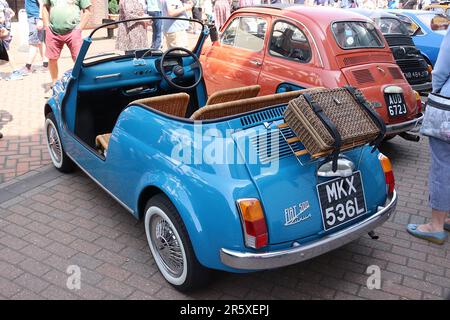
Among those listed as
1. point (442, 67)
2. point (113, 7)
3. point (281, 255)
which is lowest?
point (281, 255)

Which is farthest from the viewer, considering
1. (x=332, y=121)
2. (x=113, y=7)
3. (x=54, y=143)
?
(x=113, y=7)

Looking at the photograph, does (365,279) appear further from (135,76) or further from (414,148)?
(414,148)

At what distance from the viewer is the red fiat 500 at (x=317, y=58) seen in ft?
15.0

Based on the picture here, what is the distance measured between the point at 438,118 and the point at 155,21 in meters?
6.70

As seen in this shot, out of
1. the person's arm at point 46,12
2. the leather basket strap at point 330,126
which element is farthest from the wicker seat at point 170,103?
the person's arm at point 46,12

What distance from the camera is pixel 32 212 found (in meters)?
3.75

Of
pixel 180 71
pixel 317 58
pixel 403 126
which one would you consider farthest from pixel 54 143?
pixel 403 126

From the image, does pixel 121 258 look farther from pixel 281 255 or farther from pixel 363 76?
pixel 363 76

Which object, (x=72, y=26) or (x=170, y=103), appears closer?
(x=170, y=103)

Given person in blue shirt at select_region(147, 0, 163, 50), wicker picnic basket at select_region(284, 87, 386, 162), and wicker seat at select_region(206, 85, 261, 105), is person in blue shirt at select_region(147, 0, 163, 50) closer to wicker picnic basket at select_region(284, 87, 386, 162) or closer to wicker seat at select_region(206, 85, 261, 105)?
wicker seat at select_region(206, 85, 261, 105)

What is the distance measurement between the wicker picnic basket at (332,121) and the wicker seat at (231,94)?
40.1 inches

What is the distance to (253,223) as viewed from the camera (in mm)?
2293
